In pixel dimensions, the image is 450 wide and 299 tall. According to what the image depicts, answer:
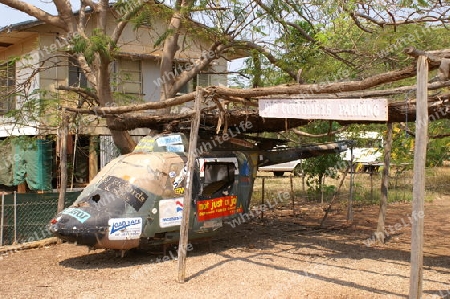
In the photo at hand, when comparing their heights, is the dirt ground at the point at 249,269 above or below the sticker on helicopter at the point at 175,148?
below

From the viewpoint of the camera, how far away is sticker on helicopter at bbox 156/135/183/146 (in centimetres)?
1102

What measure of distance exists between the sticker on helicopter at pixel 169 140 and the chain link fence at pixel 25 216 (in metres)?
3.44

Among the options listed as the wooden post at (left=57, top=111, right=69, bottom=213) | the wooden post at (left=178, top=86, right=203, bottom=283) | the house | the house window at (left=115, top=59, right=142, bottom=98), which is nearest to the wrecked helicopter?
the wooden post at (left=178, top=86, right=203, bottom=283)

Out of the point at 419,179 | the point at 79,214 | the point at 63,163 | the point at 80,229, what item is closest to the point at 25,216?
the point at 63,163

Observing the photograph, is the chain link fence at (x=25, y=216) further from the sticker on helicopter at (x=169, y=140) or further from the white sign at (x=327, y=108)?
the white sign at (x=327, y=108)

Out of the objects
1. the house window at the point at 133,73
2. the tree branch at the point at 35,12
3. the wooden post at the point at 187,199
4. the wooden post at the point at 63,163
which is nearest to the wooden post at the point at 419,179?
the wooden post at the point at 187,199

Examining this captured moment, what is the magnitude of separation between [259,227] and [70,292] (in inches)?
290

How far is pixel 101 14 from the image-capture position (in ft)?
44.8

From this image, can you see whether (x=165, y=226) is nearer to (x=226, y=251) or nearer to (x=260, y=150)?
(x=226, y=251)

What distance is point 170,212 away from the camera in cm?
1018

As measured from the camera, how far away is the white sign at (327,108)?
7.40 meters

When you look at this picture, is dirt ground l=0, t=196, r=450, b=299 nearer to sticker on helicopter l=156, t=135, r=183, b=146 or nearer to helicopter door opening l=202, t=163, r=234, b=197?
helicopter door opening l=202, t=163, r=234, b=197

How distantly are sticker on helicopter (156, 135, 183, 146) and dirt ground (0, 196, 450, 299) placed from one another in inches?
87.1

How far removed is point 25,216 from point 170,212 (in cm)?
400
